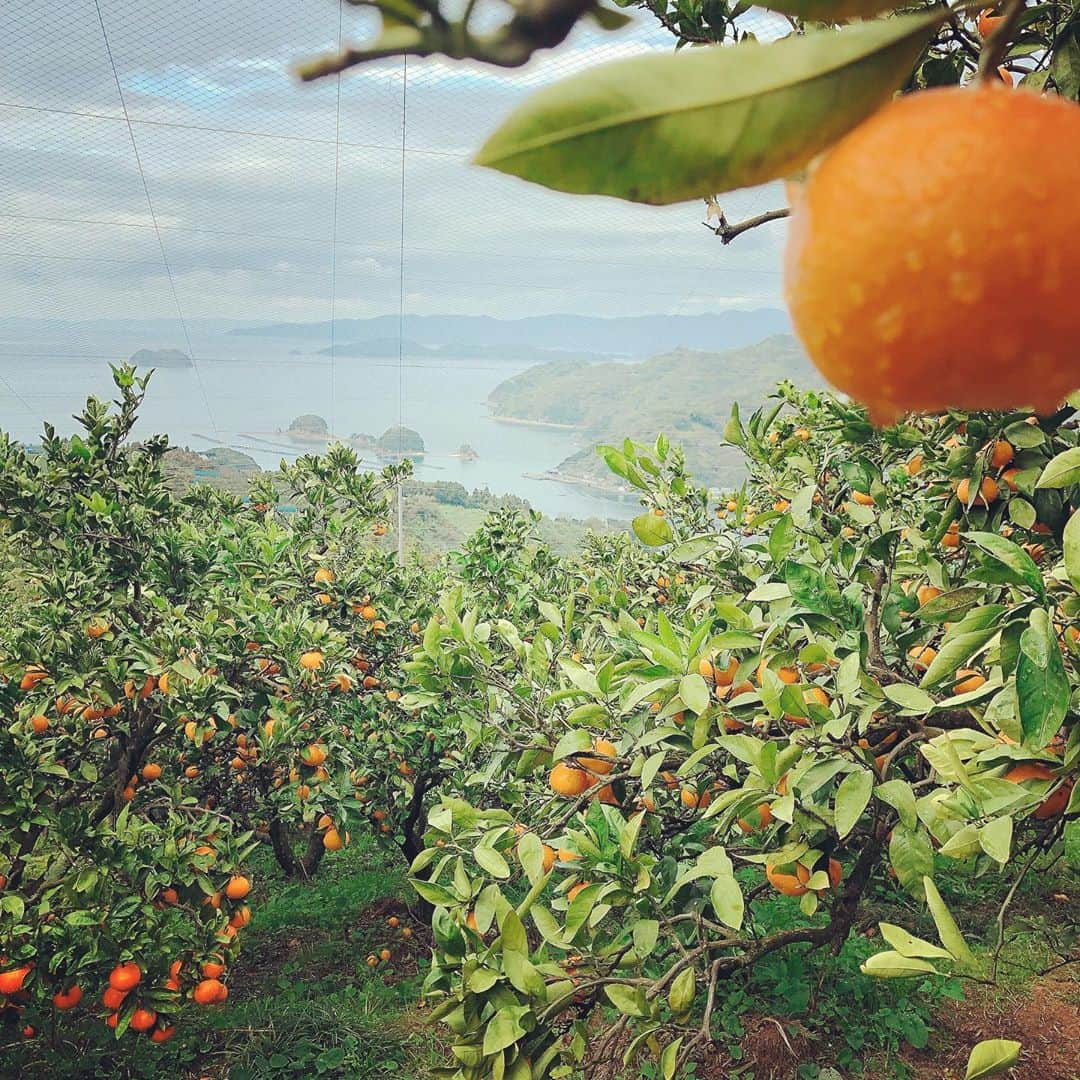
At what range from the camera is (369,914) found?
286 centimetres

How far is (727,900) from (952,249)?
2.25 feet

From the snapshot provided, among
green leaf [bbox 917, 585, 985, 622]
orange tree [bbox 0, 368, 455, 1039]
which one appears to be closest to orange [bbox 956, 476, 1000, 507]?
green leaf [bbox 917, 585, 985, 622]

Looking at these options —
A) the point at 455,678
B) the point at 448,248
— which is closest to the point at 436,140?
the point at 448,248

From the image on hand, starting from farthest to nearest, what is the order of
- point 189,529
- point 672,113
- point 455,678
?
point 189,529 → point 455,678 → point 672,113

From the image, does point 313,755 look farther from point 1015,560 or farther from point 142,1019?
point 1015,560

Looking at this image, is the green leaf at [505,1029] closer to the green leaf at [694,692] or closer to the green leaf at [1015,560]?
the green leaf at [694,692]

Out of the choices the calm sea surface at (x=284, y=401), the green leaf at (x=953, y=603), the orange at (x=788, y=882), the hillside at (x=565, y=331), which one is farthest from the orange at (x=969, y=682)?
the hillside at (x=565, y=331)

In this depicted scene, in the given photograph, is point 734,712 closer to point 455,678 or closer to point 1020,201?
point 455,678

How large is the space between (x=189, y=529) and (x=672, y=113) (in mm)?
2040

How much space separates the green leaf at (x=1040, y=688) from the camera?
0.47 metres

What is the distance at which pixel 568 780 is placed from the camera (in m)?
1.02

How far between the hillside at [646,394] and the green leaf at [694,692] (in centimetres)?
579

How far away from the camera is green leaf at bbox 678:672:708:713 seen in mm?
769

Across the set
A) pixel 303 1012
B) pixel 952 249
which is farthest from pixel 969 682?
pixel 303 1012
